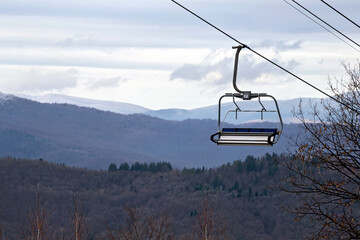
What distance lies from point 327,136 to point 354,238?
4465 millimetres

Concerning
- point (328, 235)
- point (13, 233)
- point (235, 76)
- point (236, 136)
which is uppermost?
point (235, 76)

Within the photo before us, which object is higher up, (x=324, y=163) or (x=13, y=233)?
(x=324, y=163)

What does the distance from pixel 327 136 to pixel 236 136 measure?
12.4 meters

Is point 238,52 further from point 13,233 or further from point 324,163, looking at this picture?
point 13,233

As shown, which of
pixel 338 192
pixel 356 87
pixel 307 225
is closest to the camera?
pixel 338 192

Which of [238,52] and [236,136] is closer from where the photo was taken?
[236,136]

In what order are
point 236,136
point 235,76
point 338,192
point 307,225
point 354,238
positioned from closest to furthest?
point 236,136 → point 235,76 → point 354,238 → point 338,192 → point 307,225

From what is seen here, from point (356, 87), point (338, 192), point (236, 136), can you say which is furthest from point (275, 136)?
point (356, 87)

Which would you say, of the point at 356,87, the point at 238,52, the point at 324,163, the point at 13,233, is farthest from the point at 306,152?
the point at 13,233

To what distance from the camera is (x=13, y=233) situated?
193 metres

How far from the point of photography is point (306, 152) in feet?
68.8

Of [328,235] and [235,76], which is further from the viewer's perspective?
[328,235]

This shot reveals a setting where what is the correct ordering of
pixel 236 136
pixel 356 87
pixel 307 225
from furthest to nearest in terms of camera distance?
pixel 307 225 → pixel 356 87 → pixel 236 136

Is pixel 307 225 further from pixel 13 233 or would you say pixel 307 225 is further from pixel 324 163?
pixel 324 163
